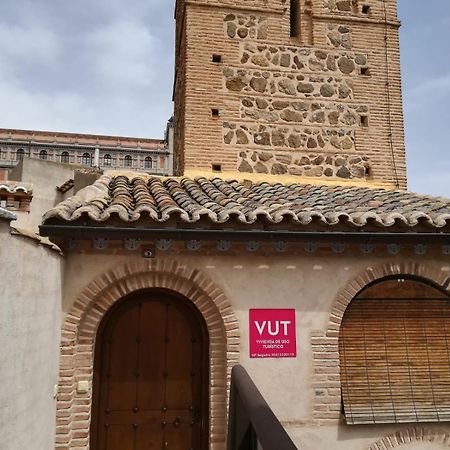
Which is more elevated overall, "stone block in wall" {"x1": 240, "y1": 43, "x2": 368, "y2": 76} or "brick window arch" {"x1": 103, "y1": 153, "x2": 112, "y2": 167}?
"brick window arch" {"x1": 103, "y1": 153, "x2": 112, "y2": 167}

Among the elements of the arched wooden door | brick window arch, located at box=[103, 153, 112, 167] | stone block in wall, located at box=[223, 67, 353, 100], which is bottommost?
the arched wooden door

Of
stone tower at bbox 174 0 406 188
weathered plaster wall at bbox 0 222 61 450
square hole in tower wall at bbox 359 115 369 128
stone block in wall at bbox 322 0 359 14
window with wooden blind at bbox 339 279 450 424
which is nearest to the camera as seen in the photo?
weathered plaster wall at bbox 0 222 61 450

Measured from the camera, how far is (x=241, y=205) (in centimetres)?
558

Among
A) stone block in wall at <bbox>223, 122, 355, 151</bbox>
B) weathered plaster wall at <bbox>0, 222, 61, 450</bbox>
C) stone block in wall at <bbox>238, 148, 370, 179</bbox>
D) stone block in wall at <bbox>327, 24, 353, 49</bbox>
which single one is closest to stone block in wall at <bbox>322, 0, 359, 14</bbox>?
stone block in wall at <bbox>327, 24, 353, 49</bbox>

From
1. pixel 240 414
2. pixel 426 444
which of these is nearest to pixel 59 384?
pixel 240 414

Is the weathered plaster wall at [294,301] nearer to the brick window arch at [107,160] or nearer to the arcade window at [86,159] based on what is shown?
the brick window arch at [107,160]

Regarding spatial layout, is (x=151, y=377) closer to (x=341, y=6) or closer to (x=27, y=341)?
(x=27, y=341)

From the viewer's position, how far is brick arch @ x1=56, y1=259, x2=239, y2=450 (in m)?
4.84

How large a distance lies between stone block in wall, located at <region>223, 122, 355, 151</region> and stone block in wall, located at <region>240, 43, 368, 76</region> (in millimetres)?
1168

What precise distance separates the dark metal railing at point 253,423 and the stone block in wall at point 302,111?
6.01 meters

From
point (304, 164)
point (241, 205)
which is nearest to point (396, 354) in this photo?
point (241, 205)

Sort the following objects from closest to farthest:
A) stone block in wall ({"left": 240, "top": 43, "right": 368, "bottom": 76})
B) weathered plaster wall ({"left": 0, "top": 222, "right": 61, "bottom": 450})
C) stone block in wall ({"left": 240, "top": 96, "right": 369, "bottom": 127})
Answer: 1. weathered plaster wall ({"left": 0, "top": 222, "right": 61, "bottom": 450})
2. stone block in wall ({"left": 240, "top": 96, "right": 369, "bottom": 127})
3. stone block in wall ({"left": 240, "top": 43, "right": 368, "bottom": 76})

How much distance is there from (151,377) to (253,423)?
11.5ft

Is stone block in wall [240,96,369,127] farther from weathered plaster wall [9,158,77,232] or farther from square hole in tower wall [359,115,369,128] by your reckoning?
weathered plaster wall [9,158,77,232]
